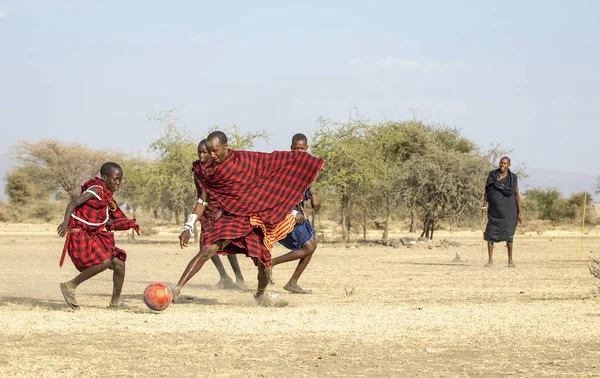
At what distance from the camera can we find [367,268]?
17844mm

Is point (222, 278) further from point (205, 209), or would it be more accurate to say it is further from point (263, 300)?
point (263, 300)

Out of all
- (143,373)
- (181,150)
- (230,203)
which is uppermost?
(181,150)

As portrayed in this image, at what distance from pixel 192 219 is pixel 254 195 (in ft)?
2.41

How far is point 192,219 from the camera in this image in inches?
384

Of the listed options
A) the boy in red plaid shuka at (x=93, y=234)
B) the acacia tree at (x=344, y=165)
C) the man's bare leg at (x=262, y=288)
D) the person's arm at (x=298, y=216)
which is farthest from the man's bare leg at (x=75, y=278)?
the acacia tree at (x=344, y=165)

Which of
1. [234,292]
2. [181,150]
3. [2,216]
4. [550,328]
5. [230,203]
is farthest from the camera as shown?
[2,216]

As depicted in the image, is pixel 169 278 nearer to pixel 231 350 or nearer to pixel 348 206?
pixel 231 350

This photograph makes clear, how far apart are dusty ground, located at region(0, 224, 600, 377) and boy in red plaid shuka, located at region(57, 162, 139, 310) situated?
37 cm

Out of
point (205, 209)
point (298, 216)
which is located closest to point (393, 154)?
point (298, 216)

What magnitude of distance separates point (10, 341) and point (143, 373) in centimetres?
177

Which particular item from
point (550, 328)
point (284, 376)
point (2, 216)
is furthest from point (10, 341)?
point (2, 216)

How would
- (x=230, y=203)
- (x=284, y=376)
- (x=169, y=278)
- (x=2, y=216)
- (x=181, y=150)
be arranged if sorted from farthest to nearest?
(x=2, y=216) → (x=181, y=150) → (x=169, y=278) → (x=230, y=203) → (x=284, y=376)

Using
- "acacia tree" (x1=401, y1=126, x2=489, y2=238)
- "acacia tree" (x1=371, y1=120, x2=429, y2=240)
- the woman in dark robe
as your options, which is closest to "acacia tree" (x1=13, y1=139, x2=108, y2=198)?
"acacia tree" (x1=371, y1=120, x2=429, y2=240)

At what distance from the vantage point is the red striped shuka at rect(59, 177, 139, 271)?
962 cm
